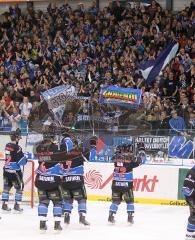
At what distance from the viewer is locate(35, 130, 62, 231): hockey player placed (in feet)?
44.3

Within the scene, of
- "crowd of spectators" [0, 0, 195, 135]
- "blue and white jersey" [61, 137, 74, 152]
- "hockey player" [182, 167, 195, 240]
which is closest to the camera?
"hockey player" [182, 167, 195, 240]

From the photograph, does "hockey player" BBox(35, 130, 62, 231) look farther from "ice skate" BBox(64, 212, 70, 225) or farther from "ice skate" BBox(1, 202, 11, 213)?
"ice skate" BBox(1, 202, 11, 213)

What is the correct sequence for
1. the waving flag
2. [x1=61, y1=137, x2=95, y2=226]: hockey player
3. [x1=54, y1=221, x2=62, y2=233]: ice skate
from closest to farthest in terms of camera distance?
[x1=54, y1=221, x2=62, y2=233]: ice skate → [x1=61, y1=137, x2=95, y2=226]: hockey player → the waving flag

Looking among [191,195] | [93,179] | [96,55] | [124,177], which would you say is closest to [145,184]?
[93,179]

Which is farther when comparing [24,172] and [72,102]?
[72,102]

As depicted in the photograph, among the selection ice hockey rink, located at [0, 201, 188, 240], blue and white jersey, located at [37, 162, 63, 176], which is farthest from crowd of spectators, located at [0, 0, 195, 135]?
blue and white jersey, located at [37, 162, 63, 176]

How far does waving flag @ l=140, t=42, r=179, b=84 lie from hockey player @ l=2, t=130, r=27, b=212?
7.71 meters

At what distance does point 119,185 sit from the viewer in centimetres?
1464

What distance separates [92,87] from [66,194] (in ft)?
26.7

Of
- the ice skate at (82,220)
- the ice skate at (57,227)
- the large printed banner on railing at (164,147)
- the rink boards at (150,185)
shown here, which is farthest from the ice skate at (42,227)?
the large printed banner on railing at (164,147)

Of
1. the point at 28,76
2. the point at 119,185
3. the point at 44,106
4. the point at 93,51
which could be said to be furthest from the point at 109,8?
the point at 119,185

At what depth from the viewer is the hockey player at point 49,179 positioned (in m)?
13.5

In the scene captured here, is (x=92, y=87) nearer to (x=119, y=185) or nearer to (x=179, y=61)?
(x=179, y=61)

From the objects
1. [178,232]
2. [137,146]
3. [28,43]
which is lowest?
[178,232]
